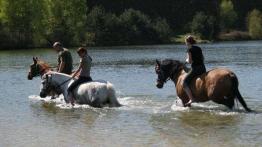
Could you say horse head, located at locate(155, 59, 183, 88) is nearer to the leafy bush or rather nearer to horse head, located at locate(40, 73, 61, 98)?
horse head, located at locate(40, 73, 61, 98)

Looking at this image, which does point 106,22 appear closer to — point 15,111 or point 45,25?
point 45,25

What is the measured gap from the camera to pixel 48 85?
23297 mm

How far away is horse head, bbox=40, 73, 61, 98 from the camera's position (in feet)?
75.9

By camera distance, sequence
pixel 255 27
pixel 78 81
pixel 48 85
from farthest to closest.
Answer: pixel 255 27
pixel 48 85
pixel 78 81

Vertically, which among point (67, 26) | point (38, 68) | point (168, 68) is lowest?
point (67, 26)

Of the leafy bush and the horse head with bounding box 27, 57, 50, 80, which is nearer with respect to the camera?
the horse head with bounding box 27, 57, 50, 80

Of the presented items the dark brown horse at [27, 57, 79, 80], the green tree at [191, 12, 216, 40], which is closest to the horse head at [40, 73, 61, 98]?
the dark brown horse at [27, 57, 79, 80]

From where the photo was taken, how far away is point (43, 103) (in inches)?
926

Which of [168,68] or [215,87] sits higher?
[168,68]

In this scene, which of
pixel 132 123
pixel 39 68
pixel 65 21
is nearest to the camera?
pixel 132 123

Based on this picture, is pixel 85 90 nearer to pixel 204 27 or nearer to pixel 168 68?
pixel 168 68

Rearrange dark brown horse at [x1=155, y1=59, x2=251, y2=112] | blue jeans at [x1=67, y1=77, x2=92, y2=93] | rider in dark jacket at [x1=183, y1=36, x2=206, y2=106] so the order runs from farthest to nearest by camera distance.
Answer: blue jeans at [x1=67, y1=77, x2=92, y2=93] → rider in dark jacket at [x1=183, y1=36, x2=206, y2=106] → dark brown horse at [x1=155, y1=59, x2=251, y2=112]

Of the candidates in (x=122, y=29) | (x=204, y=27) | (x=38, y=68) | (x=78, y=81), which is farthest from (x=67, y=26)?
(x=78, y=81)

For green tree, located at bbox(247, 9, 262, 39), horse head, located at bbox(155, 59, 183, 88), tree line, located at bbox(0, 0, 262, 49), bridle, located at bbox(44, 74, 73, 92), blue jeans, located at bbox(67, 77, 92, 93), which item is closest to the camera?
horse head, located at bbox(155, 59, 183, 88)
